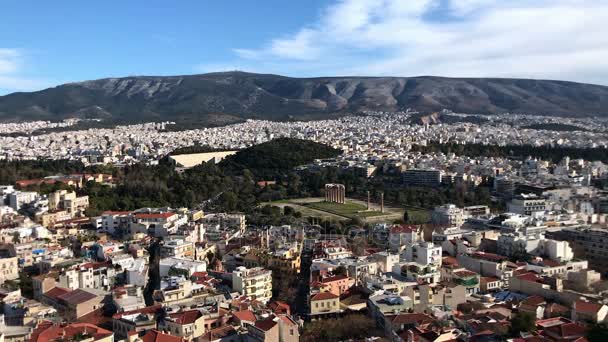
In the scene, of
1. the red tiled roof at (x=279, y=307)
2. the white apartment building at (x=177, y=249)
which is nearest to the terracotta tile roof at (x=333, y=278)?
the red tiled roof at (x=279, y=307)

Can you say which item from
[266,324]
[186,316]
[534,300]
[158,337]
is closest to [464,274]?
[534,300]

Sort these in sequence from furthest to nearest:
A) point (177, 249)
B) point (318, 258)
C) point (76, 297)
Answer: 1. point (177, 249)
2. point (318, 258)
3. point (76, 297)

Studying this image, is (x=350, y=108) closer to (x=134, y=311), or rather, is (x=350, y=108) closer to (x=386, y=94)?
(x=386, y=94)

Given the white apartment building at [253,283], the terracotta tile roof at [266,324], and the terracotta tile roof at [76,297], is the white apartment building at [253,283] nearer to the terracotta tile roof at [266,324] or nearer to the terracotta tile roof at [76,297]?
the terracotta tile roof at [266,324]

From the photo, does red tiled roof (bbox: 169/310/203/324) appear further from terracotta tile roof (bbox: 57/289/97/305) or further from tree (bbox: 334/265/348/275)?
tree (bbox: 334/265/348/275)

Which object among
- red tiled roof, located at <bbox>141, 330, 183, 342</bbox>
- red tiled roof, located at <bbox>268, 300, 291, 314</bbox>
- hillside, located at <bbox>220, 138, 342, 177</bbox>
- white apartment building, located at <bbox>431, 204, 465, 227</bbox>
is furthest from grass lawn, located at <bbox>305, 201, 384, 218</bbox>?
red tiled roof, located at <bbox>141, 330, 183, 342</bbox>

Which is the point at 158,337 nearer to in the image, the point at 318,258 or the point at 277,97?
the point at 318,258

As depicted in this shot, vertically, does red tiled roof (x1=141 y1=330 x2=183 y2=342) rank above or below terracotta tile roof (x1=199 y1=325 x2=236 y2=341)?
above
